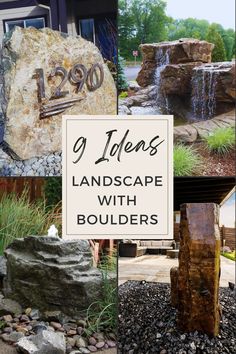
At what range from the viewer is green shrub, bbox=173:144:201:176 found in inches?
82.8

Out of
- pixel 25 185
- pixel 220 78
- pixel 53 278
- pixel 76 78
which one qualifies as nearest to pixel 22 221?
pixel 25 185

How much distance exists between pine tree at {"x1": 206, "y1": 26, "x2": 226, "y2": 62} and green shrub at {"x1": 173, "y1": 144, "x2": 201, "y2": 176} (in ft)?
1.12

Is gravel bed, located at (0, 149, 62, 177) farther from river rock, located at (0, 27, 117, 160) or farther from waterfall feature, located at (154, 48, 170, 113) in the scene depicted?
waterfall feature, located at (154, 48, 170, 113)

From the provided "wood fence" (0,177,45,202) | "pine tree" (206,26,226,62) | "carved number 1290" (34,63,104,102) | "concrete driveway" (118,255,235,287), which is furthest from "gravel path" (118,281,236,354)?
"pine tree" (206,26,226,62)

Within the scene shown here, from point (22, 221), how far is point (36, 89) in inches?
18.6

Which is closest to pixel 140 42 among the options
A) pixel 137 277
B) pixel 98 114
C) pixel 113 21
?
pixel 113 21

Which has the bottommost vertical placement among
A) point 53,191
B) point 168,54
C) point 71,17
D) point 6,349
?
point 6,349

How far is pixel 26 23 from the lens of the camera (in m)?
2.09

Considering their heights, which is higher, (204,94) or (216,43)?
(216,43)

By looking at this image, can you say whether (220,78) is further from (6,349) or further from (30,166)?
(6,349)

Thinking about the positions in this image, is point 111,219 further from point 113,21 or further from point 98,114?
point 113,21

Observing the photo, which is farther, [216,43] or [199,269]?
[216,43]

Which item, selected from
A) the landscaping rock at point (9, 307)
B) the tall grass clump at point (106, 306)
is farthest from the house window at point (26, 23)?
the landscaping rock at point (9, 307)

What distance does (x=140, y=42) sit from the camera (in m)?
2.12
